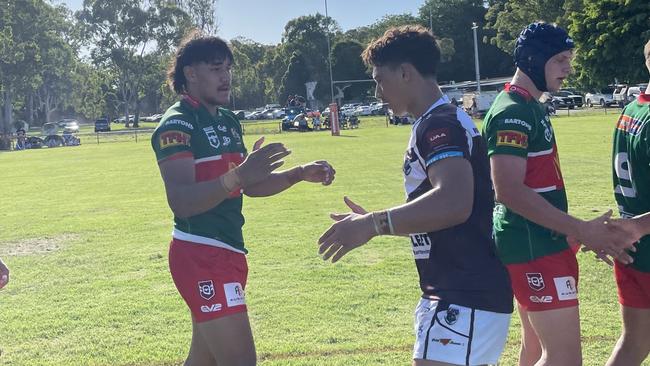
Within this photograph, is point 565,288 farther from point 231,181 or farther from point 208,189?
point 208,189

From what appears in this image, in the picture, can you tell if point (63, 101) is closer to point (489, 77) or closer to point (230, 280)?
point (489, 77)

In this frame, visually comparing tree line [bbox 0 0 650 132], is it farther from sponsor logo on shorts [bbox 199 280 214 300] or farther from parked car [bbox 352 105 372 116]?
sponsor logo on shorts [bbox 199 280 214 300]

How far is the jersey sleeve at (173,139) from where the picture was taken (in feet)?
12.6

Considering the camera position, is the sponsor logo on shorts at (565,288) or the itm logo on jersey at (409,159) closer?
the itm logo on jersey at (409,159)

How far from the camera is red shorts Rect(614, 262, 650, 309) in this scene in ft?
13.3

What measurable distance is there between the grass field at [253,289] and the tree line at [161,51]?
35585 millimetres

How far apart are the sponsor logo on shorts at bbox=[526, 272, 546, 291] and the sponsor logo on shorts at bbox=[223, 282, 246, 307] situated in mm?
1577

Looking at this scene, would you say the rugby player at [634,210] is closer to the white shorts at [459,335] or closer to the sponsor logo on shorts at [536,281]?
the sponsor logo on shorts at [536,281]

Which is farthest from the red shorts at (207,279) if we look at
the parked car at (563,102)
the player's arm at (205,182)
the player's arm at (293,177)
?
the parked car at (563,102)

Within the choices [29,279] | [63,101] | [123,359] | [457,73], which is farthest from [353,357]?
[63,101]

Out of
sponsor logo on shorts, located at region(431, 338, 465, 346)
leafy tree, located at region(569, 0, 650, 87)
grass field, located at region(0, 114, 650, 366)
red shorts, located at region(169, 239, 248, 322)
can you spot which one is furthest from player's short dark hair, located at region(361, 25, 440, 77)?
leafy tree, located at region(569, 0, 650, 87)

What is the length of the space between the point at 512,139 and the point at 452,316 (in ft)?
3.61

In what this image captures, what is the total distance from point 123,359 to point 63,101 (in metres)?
123

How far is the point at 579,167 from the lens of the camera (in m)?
19.1
